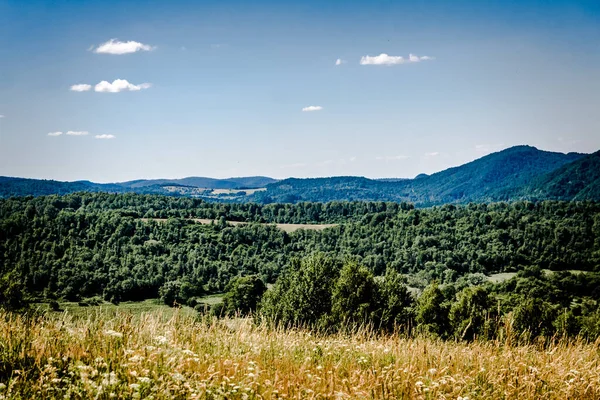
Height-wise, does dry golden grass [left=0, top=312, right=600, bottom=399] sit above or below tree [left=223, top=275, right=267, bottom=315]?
above

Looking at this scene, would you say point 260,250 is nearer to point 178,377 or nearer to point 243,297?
point 243,297

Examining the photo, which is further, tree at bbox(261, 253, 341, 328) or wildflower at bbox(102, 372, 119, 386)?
tree at bbox(261, 253, 341, 328)

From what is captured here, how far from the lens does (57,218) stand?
412 ft

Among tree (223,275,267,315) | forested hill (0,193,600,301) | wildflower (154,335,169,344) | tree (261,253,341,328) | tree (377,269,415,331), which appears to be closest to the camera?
wildflower (154,335,169,344)

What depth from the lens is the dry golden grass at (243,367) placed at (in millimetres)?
4098

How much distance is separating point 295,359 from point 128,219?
136944 mm

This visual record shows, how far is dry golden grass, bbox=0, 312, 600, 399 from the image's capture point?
161 inches

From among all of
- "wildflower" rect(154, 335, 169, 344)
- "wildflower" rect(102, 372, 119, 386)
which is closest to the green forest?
"wildflower" rect(154, 335, 169, 344)

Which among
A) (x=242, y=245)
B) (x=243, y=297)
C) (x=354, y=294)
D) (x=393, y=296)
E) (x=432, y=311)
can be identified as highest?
(x=354, y=294)

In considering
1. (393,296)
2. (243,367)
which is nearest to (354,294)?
(393,296)

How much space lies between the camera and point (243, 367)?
4684 mm

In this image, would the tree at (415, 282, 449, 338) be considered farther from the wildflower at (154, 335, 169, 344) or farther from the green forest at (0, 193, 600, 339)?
the wildflower at (154, 335, 169, 344)

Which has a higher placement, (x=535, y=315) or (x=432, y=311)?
(x=432, y=311)

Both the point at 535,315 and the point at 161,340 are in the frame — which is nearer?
the point at 161,340
